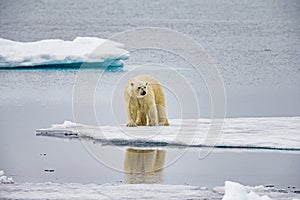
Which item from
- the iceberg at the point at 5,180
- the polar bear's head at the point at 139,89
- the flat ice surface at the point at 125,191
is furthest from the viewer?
the polar bear's head at the point at 139,89

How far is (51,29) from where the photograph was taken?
6.27 metres

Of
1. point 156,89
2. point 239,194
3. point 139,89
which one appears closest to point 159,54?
point 156,89

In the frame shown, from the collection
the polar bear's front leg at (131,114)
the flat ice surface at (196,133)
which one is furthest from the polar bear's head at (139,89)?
the flat ice surface at (196,133)

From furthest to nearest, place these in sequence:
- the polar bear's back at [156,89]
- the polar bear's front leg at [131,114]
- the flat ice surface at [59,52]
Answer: the flat ice surface at [59,52], the polar bear's back at [156,89], the polar bear's front leg at [131,114]

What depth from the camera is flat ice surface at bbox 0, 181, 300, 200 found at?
4305 mm

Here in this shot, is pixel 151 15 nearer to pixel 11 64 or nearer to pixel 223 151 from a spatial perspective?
pixel 11 64

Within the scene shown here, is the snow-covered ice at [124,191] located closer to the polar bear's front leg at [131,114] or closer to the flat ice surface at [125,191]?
the flat ice surface at [125,191]

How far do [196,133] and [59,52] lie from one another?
1.53 meters

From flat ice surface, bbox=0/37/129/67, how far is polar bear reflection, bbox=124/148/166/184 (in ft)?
4.30

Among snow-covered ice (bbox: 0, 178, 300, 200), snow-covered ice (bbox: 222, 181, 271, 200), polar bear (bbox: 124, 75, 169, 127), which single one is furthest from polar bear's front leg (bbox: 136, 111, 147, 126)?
snow-covered ice (bbox: 222, 181, 271, 200)

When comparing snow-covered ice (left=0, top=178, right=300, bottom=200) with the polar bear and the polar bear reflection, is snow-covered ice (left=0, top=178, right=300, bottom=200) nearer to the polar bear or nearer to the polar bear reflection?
the polar bear reflection

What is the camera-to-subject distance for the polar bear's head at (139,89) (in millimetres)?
5285

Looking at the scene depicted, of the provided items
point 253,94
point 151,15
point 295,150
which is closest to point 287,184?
point 295,150

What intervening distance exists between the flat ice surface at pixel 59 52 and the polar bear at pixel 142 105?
74 centimetres
